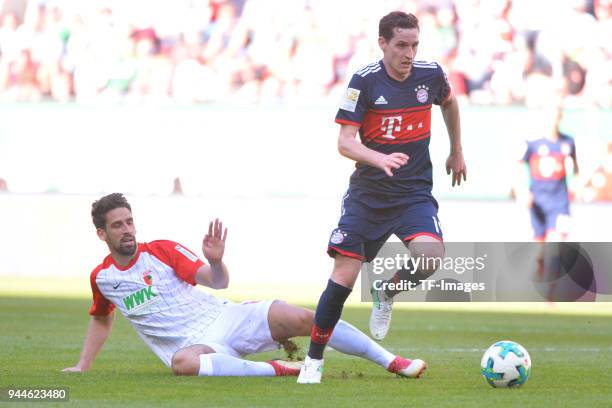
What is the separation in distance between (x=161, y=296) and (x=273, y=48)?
44.4ft

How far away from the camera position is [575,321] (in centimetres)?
1327

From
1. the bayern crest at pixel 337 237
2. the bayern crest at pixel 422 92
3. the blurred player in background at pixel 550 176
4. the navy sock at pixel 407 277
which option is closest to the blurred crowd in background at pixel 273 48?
the blurred player in background at pixel 550 176

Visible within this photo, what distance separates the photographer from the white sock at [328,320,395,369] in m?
7.20

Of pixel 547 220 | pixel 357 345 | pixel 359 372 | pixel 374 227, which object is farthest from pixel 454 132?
pixel 547 220

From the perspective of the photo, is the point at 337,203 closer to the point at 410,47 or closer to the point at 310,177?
the point at 310,177

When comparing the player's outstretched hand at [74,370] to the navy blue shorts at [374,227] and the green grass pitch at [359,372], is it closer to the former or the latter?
the green grass pitch at [359,372]

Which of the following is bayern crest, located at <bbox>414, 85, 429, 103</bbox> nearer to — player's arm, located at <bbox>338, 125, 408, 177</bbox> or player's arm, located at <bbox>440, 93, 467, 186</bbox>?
player's arm, located at <bbox>440, 93, 467, 186</bbox>

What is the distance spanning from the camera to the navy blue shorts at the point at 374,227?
708 cm

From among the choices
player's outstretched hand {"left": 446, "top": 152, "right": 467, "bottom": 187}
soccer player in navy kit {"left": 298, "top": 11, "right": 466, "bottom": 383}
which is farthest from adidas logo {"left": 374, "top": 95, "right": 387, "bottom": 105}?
player's outstretched hand {"left": 446, "top": 152, "right": 467, "bottom": 187}

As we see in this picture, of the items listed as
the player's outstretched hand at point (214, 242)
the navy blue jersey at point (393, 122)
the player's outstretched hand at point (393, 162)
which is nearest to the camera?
the player's outstretched hand at point (393, 162)

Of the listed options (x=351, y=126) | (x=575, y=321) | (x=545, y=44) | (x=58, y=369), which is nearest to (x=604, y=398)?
(x=351, y=126)

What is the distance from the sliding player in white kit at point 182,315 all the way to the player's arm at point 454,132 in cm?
135

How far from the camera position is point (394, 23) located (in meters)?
7.10

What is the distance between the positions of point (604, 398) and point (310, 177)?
13266 millimetres
